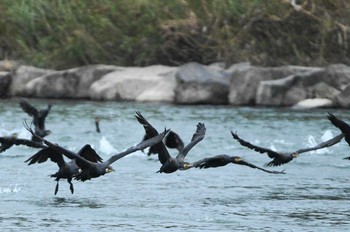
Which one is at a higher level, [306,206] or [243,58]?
[243,58]

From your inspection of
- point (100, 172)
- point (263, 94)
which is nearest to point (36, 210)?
point (100, 172)

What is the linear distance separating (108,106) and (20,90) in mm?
6820

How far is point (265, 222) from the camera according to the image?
59.9 ft

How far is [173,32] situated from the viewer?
170 feet

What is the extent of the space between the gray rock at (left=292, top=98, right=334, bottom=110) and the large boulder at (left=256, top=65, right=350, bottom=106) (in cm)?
25

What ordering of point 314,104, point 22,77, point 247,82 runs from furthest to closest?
1. point 22,77
2. point 247,82
3. point 314,104

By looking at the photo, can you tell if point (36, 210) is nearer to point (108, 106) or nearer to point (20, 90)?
point (108, 106)

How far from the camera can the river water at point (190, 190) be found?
1825 centimetres

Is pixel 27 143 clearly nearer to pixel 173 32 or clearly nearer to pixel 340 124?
pixel 340 124

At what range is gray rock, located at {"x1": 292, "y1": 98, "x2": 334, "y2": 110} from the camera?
138 feet

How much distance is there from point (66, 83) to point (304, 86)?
1145 centimetres

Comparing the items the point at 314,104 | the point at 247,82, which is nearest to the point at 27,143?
the point at 314,104

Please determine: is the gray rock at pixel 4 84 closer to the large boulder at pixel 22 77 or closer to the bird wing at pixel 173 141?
the large boulder at pixel 22 77

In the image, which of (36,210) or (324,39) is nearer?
(36,210)
